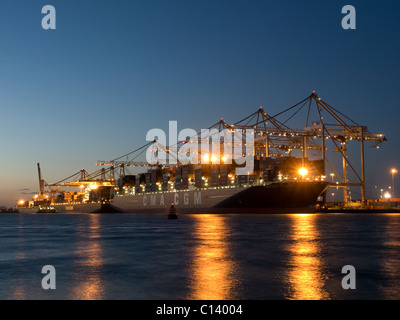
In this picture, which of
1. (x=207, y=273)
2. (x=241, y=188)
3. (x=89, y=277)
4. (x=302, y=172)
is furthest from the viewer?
(x=302, y=172)

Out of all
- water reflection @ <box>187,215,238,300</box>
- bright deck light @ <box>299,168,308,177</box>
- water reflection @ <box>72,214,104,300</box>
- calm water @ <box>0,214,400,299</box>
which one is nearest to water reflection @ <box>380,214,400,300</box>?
calm water @ <box>0,214,400,299</box>

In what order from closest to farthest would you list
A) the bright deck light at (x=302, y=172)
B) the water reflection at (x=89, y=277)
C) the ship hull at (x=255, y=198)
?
the water reflection at (x=89, y=277) < the ship hull at (x=255, y=198) < the bright deck light at (x=302, y=172)

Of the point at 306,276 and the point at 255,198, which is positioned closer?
the point at 306,276

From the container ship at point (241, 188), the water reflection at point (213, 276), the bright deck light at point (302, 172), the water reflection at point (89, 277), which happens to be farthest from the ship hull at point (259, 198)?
the water reflection at point (89, 277)

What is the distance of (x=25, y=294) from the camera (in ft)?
36.8

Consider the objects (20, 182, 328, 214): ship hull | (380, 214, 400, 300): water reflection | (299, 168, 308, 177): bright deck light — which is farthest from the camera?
(299, 168, 308, 177): bright deck light

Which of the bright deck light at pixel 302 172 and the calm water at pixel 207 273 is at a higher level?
the bright deck light at pixel 302 172

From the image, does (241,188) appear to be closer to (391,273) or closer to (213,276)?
(391,273)

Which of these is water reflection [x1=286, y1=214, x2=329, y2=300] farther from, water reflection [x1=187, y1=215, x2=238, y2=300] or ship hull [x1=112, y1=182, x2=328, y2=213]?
ship hull [x1=112, y1=182, x2=328, y2=213]

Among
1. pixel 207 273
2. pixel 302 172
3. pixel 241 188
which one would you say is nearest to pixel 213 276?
pixel 207 273

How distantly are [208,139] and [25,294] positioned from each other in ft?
321

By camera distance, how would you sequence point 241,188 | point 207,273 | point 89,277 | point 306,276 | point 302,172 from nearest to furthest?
point 306,276 → point 89,277 → point 207,273 → point 241,188 → point 302,172

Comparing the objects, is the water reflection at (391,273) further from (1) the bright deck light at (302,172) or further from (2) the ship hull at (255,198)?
(1) the bright deck light at (302,172)
